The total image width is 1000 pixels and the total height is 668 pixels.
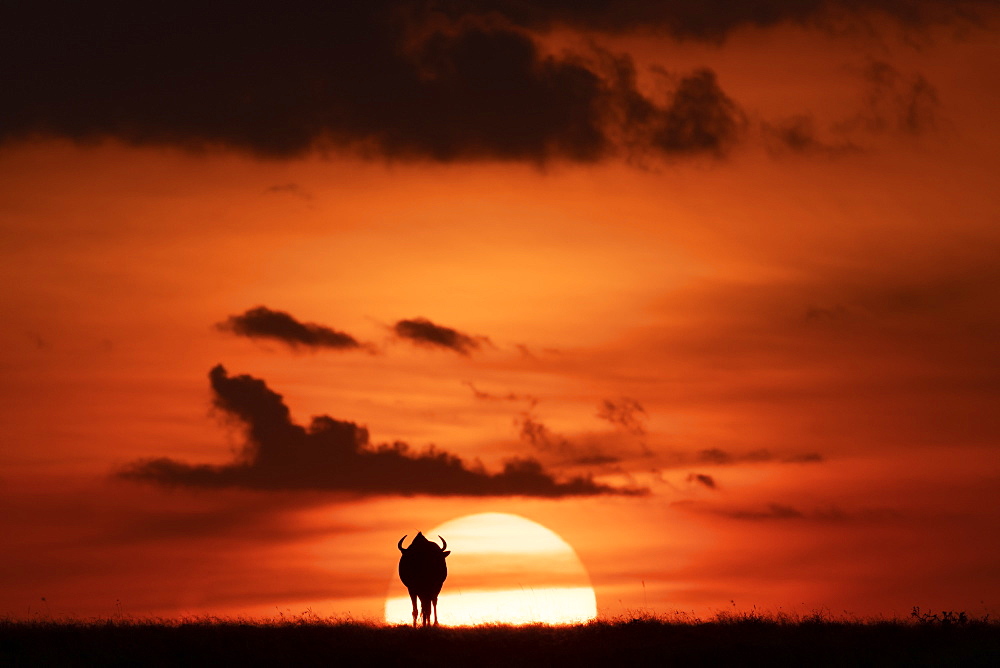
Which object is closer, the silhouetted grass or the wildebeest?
the silhouetted grass

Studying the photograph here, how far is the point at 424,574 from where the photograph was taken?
4128 centimetres

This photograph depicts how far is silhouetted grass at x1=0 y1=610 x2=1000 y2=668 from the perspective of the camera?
109 feet

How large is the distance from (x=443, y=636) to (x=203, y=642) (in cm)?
611

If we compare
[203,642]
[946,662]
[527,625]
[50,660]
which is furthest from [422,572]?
[946,662]

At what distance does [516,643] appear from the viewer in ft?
113

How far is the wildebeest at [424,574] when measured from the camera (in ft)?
135

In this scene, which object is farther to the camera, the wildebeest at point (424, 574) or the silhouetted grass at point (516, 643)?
the wildebeest at point (424, 574)

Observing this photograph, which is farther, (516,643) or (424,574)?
(424,574)

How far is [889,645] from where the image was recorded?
112 ft

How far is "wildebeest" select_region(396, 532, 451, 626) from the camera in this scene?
41.3m

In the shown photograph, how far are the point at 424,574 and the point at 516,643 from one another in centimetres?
735

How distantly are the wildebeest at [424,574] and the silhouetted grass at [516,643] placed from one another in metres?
4.71

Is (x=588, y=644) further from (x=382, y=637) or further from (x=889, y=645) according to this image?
(x=889, y=645)

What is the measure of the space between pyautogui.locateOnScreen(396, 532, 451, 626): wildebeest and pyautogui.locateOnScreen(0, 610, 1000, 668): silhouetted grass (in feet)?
15.4
